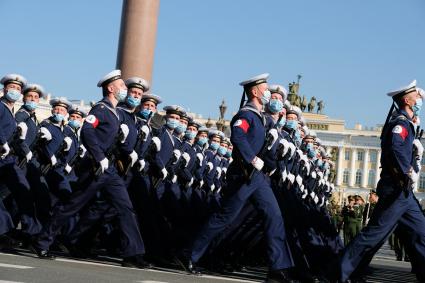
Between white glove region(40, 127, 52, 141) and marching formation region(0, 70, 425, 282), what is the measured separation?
24mm

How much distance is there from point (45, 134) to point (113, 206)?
2113 millimetres

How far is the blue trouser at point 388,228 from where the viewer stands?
28.3 feet

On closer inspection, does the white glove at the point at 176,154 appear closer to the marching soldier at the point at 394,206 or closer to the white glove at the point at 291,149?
the white glove at the point at 291,149

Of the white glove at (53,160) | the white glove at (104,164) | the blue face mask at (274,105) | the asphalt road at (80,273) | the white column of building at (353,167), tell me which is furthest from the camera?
the white column of building at (353,167)

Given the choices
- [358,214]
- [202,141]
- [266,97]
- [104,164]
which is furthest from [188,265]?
[358,214]

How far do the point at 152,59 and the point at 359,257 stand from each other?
10494 mm

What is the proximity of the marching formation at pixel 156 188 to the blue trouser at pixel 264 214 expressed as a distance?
0.01 m

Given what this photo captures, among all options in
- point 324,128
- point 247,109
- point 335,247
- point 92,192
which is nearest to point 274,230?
point 247,109

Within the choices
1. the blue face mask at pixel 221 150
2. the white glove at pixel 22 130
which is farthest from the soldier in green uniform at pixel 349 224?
the white glove at pixel 22 130

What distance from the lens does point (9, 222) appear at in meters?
9.88

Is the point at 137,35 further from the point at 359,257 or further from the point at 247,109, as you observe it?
the point at 359,257

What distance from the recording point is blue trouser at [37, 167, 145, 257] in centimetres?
971

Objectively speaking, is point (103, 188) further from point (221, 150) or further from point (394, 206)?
point (221, 150)

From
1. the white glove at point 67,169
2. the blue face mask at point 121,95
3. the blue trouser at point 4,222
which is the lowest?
the blue trouser at point 4,222
